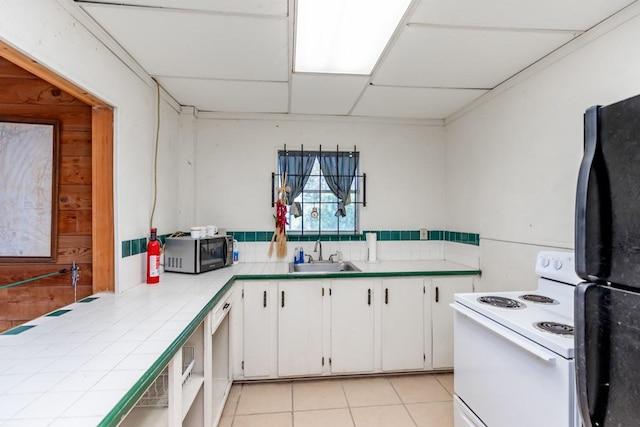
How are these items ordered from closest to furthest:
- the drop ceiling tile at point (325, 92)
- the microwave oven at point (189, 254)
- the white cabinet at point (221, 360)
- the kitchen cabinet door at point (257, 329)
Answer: the white cabinet at point (221, 360) → the drop ceiling tile at point (325, 92) → the microwave oven at point (189, 254) → the kitchen cabinet door at point (257, 329)

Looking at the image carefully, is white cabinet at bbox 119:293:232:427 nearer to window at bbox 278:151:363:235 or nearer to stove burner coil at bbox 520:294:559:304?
window at bbox 278:151:363:235

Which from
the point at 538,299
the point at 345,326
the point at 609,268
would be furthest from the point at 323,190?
the point at 609,268

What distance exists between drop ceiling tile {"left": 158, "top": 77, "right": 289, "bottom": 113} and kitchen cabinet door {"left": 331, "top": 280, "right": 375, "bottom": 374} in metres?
1.61

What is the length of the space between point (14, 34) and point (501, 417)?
2.48 metres

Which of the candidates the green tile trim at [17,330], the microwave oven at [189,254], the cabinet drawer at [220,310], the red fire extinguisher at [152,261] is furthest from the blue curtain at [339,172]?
the green tile trim at [17,330]

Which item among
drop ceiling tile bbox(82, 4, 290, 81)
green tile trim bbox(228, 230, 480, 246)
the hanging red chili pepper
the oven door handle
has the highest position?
drop ceiling tile bbox(82, 4, 290, 81)

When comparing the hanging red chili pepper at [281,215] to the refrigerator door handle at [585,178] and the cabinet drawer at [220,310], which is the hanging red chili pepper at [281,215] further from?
the refrigerator door handle at [585,178]

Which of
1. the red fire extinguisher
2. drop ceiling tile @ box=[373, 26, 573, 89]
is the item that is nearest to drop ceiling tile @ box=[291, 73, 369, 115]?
drop ceiling tile @ box=[373, 26, 573, 89]

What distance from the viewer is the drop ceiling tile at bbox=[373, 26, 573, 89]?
1.58 m

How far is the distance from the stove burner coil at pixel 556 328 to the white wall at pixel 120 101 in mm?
2164

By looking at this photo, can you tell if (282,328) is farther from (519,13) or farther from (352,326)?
(519,13)

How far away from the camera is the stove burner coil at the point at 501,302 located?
148 centimetres

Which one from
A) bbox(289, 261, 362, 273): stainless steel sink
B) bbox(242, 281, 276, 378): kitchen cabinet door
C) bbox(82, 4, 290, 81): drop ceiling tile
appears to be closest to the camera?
bbox(82, 4, 290, 81): drop ceiling tile

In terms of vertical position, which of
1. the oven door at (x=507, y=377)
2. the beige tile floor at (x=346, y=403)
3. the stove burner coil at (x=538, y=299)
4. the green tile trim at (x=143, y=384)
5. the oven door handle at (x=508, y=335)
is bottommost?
the beige tile floor at (x=346, y=403)
